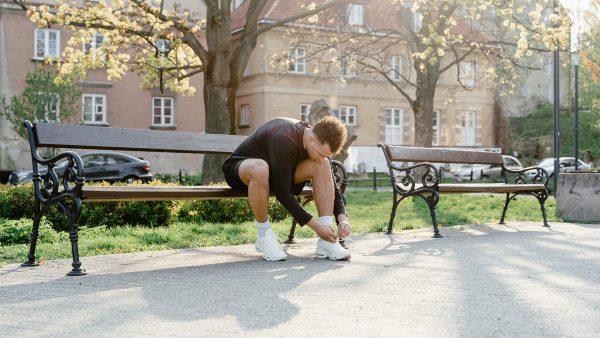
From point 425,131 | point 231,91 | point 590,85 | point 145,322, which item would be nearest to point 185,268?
point 145,322

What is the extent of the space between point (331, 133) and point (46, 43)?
30.2 metres

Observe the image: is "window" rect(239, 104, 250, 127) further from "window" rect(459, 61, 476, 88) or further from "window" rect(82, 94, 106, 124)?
"window" rect(459, 61, 476, 88)

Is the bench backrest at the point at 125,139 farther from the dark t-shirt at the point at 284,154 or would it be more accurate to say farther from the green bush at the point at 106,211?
the green bush at the point at 106,211

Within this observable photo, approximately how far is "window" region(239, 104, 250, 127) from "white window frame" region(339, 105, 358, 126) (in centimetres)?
459

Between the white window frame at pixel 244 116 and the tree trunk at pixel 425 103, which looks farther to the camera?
the white window frame at pixel 244 116

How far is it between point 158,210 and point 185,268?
14.6 ft

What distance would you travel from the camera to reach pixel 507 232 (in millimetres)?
9094

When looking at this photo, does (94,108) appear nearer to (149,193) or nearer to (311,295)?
(149,193)

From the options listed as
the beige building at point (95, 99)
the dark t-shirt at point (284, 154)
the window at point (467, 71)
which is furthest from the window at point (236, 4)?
the dark t-shirt at point (284, 154)

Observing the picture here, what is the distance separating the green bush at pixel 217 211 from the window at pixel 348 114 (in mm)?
29012

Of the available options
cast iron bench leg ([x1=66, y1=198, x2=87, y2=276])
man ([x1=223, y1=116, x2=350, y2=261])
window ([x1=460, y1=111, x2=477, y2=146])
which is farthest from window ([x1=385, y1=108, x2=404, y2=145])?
cast iron bench leg ([x1=66, y1=198, x2=87, y2=276])

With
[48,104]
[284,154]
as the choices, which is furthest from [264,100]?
[284,154]

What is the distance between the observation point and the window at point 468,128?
43.1 m

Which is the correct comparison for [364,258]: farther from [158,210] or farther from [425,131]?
[425,131]
